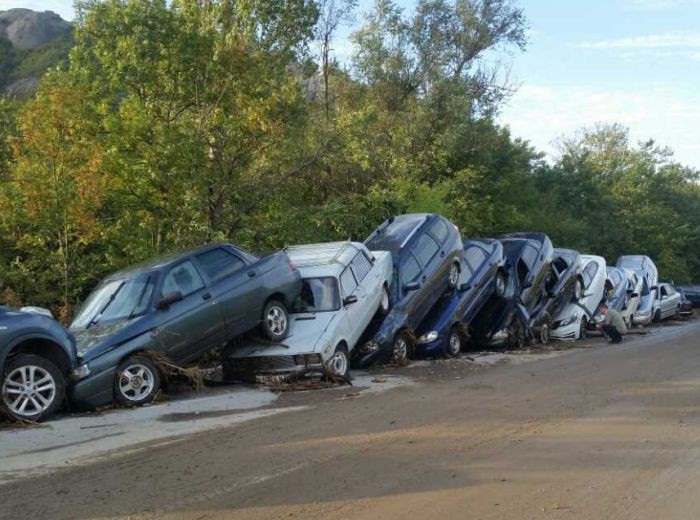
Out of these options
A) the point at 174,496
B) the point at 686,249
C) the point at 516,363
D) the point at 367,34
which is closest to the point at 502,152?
the point at 367,34

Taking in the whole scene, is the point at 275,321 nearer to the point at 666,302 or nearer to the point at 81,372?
the point at 81,372

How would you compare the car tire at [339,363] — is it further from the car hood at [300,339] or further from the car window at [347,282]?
the car window at [347,282]

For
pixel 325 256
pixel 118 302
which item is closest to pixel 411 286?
pixel 325 256

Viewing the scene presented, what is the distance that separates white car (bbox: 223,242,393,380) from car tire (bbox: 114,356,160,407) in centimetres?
169

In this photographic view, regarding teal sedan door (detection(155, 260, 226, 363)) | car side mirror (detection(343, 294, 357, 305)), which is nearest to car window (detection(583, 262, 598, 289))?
car side mirror (detection(343, 294, 357, 305))

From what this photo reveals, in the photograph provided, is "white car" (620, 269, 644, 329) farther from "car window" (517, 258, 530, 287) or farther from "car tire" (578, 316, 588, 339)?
"car window" (517, 258, 530, 287)

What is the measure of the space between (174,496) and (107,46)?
11872mm

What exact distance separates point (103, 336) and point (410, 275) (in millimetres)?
6380

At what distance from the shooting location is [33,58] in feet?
148

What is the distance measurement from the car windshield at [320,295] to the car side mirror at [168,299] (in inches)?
99.1

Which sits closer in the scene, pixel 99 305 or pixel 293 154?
pixel 99 305

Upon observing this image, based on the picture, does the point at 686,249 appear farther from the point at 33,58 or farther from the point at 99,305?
the point at 99,305

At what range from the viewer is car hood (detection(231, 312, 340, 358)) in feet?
35.2

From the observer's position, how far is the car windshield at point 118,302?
10.0 meters
